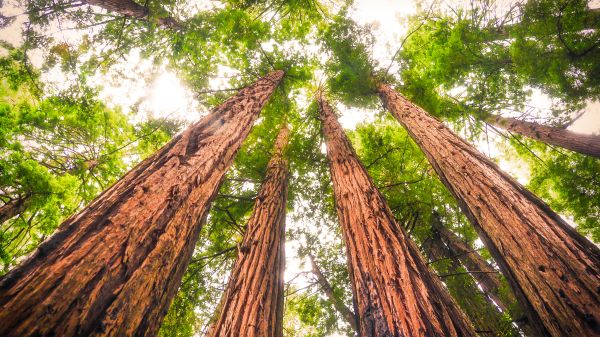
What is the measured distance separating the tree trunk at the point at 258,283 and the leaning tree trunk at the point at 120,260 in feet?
3.61

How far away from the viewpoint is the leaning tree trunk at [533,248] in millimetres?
1576

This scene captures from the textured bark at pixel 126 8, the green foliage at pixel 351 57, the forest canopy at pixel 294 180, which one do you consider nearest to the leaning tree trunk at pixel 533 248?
the forest canopy at pixel 294 180

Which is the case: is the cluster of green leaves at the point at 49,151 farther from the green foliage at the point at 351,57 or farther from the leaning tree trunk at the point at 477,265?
the leaning tree trunk at the point at 477,265

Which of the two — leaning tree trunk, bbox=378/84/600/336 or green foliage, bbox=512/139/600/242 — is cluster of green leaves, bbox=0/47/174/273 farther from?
green foliage, bbox=512/139/600/242

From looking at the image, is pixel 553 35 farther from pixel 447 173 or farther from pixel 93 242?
pixel 93 242

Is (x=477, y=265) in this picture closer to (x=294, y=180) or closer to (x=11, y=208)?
(x=294, y=180)

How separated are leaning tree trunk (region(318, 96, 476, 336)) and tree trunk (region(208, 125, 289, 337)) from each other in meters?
1.06

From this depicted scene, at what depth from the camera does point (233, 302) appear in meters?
2.58

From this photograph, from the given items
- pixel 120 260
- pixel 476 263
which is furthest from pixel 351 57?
pixel 120 260

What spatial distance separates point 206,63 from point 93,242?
6651 millimetres

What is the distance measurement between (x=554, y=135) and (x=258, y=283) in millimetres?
8357

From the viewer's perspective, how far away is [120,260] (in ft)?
3.79

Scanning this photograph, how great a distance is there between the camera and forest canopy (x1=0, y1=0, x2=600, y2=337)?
1386 mm

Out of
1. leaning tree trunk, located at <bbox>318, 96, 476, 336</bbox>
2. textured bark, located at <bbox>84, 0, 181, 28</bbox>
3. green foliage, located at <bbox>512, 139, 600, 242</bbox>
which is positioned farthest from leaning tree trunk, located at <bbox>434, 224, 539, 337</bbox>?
textured bark, located at <bbox>84, 0, 181, 28</bbox>
